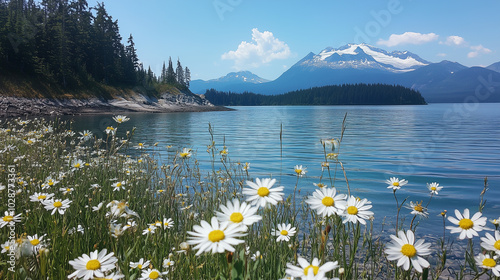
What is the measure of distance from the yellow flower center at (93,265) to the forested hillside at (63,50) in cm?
6586

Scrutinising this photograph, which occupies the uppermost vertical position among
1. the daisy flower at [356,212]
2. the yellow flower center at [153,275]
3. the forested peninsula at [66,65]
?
the forested peninsula at [66,65]

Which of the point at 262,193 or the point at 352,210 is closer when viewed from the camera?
the point at 262,193

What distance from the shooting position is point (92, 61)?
7838 centimetres

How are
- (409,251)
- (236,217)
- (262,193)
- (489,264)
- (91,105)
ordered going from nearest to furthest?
(236,217), (409,251), (262,193), (489,264), (91,105)

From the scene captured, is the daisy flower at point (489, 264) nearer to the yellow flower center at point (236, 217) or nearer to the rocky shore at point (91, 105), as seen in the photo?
the yellow flower center at point (236, 217)

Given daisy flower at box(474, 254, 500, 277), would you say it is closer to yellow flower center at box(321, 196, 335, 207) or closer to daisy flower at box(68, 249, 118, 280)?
yellow flower center at box(321, 196, 335, 207)

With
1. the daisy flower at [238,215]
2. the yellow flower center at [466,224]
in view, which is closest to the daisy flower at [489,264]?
the yellow flower center at [466,224]

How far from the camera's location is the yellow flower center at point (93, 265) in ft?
6.03

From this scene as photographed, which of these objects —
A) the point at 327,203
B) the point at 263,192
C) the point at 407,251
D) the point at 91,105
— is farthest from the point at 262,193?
the point at 91,105

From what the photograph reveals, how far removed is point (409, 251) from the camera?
1770 millimetres

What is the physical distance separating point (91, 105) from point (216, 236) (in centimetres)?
6821

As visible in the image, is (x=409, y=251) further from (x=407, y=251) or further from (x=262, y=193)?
(x=262, y=193)

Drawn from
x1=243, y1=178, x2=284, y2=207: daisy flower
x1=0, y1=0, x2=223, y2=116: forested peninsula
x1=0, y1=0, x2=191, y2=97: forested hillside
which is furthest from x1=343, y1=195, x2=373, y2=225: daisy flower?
x1=0, y1=0, x2=191, y2=97: forested hillside

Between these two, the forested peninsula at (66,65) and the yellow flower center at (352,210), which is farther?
the forested peninsula at (66,65)
